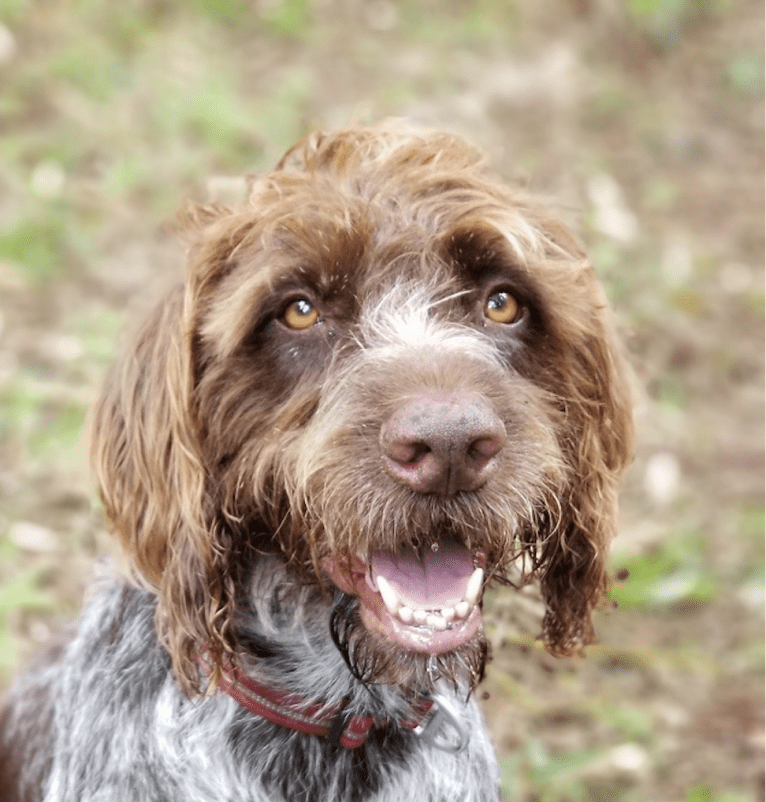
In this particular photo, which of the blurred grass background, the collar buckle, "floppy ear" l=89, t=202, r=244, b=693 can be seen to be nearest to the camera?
"floppy ear" l=89, t=202, r=244, b=693

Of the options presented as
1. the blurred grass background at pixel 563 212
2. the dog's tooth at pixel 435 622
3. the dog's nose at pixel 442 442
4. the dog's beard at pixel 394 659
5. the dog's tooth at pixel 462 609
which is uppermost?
the dog's nose at pixel 442 442

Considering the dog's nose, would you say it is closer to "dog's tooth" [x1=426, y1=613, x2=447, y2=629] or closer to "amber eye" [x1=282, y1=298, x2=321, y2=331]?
"dog's tooth" [x1=426, y1=613, x2=447, y2=629]

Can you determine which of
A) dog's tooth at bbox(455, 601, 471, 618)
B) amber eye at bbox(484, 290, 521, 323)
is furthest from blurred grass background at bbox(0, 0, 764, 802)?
dog's tooth at bbox(455, 601, 471, 618)

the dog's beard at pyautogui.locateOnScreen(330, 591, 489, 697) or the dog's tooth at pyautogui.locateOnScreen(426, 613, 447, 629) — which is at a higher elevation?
the dog's tooth at pyautogui.locateOnScreen(426, 613, 447, 629)

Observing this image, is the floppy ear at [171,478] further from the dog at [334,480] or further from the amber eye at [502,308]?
the amber eye at [502,308]

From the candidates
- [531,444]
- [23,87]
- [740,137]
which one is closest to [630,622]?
[531,444]

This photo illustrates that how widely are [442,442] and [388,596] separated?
429 millimetres

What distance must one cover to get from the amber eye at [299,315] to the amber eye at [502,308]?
446 millimetres

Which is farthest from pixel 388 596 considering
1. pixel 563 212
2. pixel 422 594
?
pixel 563 212

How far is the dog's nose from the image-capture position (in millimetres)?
2385

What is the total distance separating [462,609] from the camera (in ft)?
8.57

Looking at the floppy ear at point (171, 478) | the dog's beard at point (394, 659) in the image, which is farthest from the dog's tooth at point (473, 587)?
the floppy ear at point (171, 478)

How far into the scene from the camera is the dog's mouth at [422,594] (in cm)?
259

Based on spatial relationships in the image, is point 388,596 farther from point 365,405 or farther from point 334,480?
point 365,405
